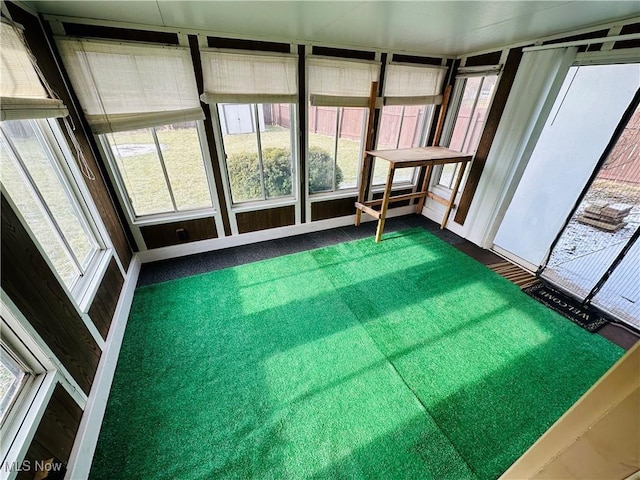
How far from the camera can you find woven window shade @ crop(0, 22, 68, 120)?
1457 mm

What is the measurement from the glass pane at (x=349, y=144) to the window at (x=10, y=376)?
3.55 metres

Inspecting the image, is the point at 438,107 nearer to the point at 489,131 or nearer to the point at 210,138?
the point at 489,131

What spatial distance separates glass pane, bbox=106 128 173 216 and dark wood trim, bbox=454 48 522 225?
4027 mm

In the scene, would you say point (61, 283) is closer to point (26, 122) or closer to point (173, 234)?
point (26, 122)

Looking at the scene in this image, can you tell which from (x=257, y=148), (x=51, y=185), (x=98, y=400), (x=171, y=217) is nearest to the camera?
(x=98, y=400)

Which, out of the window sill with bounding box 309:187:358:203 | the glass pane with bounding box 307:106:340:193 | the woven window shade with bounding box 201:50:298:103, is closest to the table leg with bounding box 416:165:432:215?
the window sill with bounding box 309:187:358:203

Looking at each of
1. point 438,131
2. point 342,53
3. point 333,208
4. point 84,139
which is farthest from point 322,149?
point 84,139

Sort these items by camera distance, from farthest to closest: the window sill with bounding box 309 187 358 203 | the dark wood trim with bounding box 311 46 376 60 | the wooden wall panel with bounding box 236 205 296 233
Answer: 1. the window sill with bounding box 309 187 358 203
2. the wooden wall panel with bounding box 236 205 296 233
3. the dark wood trim with bounding box 311 46 376 60

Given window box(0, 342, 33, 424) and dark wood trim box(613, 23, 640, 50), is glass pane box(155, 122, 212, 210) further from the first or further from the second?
dark wood trim box(613, 23, 640, 50)

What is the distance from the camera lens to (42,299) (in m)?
1.43

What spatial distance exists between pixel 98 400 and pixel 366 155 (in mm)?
3694

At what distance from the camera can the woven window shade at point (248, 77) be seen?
263 centimetres

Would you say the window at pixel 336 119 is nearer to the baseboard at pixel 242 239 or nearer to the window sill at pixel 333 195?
the window sill at pixel 333 195

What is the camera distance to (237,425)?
1716mm
